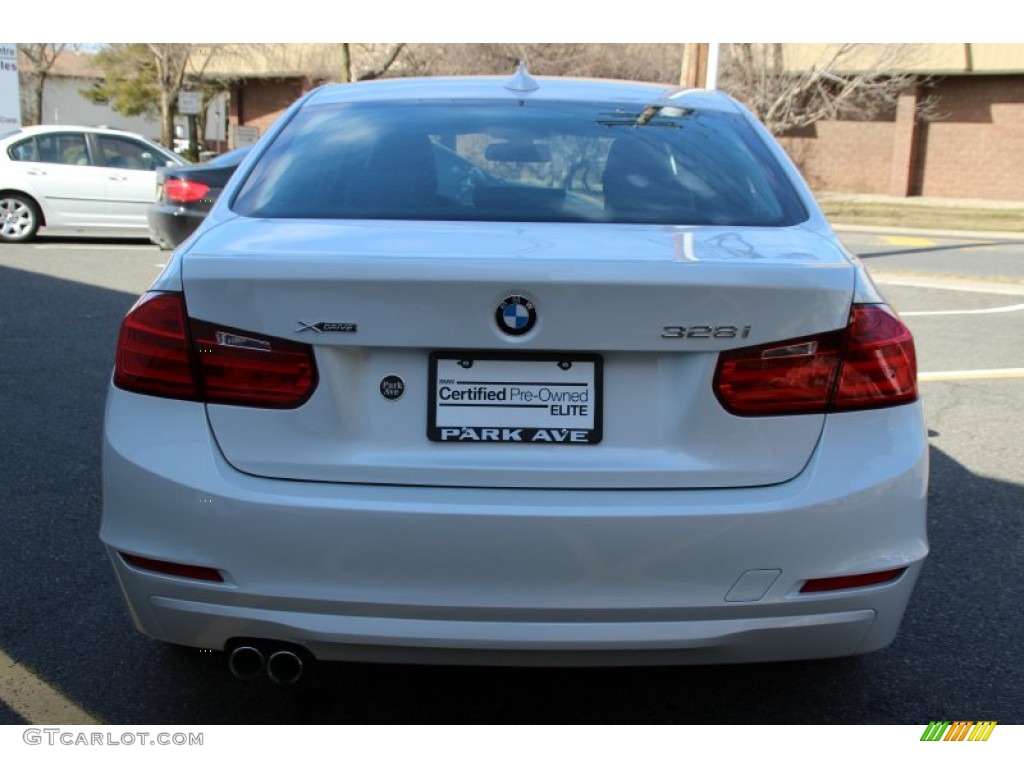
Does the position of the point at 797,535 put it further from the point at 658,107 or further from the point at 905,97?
the point at 905,97

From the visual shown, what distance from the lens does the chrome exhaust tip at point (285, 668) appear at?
254 cm

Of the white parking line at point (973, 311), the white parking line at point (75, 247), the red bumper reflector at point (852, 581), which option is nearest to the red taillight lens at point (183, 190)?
the white parking line at point (75, 247)

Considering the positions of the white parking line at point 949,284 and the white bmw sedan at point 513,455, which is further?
the white parking line at point 949,284

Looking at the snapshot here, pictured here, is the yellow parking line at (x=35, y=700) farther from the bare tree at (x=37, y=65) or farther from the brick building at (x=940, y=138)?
the bare tree at (x=37, y=65)

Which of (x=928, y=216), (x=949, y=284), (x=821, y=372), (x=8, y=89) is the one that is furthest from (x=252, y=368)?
(x=928, y=216)

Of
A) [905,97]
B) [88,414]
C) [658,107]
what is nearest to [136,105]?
[905,97]

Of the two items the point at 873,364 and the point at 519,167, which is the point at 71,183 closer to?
the point at 519,167

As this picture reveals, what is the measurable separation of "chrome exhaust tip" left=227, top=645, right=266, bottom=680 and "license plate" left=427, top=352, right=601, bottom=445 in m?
0.65

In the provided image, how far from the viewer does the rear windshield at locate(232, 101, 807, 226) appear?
9.71 feet

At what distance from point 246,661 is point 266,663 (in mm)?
46

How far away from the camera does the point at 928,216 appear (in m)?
26.8

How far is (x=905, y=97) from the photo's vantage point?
3106 centimetres

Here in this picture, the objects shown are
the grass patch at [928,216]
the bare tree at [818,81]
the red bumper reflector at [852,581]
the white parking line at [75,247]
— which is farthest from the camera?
the bare tree at [818,81]

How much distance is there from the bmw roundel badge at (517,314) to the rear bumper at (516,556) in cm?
35
